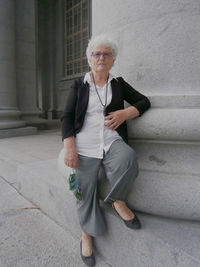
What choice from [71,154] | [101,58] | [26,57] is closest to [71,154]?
[71,154]

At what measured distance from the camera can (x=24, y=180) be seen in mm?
2910

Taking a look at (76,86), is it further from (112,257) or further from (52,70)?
(52,70)

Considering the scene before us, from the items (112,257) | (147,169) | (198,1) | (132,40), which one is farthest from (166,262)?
(198,1)

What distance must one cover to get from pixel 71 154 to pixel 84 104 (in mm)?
409

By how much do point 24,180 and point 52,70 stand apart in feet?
38.1

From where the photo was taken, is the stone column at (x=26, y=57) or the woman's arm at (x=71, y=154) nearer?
the woman's arm at (x=71, y=154)

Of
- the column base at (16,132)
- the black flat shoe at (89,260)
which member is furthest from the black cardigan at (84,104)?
the column base at (16,132)

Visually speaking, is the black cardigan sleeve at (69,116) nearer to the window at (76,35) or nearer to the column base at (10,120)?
the column base at (10,120)

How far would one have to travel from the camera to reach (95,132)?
1811 millimetres

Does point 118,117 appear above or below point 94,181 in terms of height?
above

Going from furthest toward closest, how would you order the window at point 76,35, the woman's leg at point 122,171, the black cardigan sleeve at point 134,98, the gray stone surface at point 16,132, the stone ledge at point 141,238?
1. the window at point 76,35
2. the gray stone surface at point 16,132
3. the black cardigan sleeve at point 134,98
4. the woman's leg at point 122,171
5. the stone ledge at point 141,238

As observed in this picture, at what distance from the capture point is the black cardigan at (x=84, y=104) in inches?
71.1

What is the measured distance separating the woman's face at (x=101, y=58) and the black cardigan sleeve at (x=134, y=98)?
0.16m

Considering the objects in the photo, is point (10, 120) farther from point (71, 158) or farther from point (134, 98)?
point (134, 98)
